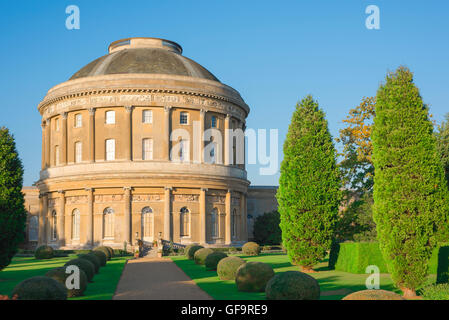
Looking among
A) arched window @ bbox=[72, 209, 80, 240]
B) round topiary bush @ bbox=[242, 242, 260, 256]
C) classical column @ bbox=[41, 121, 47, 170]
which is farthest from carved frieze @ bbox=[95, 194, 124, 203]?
round topiary bush @ bbox=[242, 242, 260, 256]

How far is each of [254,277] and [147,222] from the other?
29.6m

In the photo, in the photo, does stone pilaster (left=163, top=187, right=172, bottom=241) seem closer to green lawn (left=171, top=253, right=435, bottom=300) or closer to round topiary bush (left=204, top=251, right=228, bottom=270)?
green lawn (left=171, top=253, right=435, bottom=300)

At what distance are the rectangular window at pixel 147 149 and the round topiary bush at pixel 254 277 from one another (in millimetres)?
30792

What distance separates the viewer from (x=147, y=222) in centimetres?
4934

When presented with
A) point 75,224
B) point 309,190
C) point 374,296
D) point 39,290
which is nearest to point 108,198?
point 75,224

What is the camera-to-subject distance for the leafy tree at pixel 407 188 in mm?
18953

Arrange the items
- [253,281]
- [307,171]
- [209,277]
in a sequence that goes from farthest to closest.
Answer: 1. [307,171]
2. [209,277]
3. [253,281]

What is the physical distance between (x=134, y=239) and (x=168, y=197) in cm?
499

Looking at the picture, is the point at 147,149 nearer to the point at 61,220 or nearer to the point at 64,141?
the point at 64,141

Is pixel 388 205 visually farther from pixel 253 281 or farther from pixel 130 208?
pixel 130 208

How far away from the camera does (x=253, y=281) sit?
68.8ft

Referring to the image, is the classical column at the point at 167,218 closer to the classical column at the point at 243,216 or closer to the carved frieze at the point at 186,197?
the carved frieze at the point at 186,197

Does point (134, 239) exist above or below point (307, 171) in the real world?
below

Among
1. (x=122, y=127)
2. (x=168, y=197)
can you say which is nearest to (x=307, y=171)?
(x=168, y=197)
